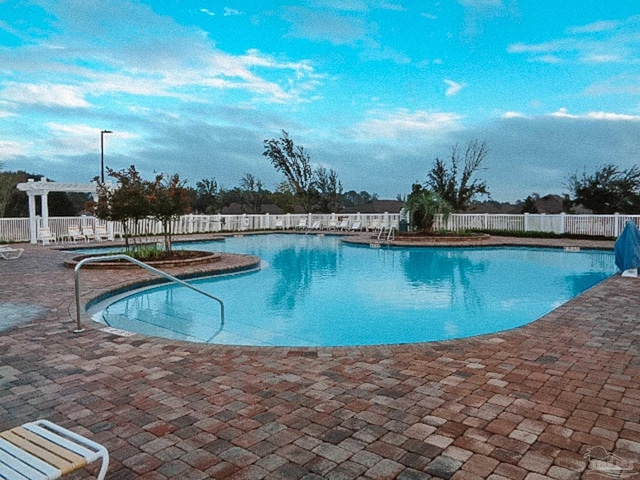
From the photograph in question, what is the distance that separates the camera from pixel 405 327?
6.52 m

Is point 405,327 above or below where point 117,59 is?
below

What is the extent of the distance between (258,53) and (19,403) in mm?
16641

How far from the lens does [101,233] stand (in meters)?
18.8

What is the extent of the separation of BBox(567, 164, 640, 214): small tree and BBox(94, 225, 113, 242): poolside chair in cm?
2725

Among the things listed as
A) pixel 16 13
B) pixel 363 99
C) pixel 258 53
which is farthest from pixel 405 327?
pixel 363 99

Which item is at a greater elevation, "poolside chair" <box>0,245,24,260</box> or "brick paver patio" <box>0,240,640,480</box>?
"poolside chair" <box>0,245,24,260</box>

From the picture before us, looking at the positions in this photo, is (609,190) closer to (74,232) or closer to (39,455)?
(74,232)

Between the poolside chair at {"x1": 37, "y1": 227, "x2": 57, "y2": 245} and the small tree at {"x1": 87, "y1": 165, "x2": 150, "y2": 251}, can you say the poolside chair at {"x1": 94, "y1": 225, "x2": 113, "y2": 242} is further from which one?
the small tree at {"x1": 87, "y1": 165, "x2": 150, "y2": 251}

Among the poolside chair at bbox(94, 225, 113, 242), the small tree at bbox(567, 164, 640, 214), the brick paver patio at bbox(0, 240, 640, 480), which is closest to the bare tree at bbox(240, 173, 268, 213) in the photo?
the small tree at bbox(567, 164, 640, 214)

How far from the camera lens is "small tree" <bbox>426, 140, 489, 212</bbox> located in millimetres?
30453

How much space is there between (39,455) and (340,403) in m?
1.87

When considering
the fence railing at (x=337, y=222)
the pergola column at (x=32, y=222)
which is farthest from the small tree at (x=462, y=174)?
the pergola column at (x=32, y=222)

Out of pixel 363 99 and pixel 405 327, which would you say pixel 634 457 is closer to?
pixel 405 327

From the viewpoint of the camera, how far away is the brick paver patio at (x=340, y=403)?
2.42 metres
